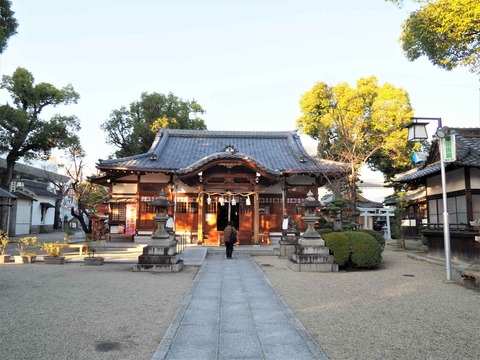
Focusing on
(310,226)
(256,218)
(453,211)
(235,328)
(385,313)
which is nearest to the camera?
(235,328)

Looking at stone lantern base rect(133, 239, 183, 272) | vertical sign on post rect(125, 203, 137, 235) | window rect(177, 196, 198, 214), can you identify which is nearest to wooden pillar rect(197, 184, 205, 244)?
window rect(177, 196, 198, 214)

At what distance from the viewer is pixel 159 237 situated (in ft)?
37.7

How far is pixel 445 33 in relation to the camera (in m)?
9.99

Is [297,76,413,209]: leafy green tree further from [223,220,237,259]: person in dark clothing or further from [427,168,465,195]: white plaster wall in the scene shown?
[223,220,237,259]: person in dark clothing

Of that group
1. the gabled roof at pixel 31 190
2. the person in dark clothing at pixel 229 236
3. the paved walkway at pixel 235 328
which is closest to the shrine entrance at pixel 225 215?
the person in dark clothing at pixel 229 236

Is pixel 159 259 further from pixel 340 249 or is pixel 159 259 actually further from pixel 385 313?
pixel 385 313

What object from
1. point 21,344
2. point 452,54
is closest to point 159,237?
point 21,344

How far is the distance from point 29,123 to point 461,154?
25151 mm

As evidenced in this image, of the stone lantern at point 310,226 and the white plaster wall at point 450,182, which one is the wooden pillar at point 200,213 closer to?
the stone lantern at point 310,226

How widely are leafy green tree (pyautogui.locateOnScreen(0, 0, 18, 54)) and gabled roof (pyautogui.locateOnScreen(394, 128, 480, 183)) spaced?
21.9m

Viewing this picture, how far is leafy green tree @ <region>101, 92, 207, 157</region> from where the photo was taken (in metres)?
32.8

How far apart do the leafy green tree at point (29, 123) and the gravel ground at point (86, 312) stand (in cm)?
1558

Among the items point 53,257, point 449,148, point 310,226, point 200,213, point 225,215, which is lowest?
point 53,257

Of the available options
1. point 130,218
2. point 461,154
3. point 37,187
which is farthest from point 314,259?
point 37,187
